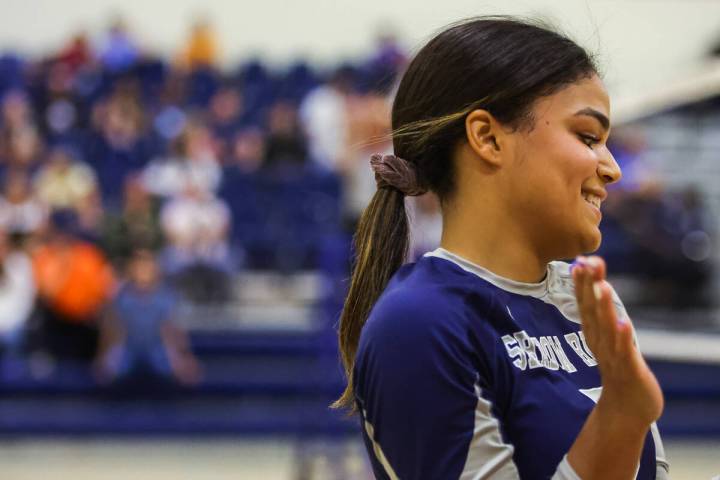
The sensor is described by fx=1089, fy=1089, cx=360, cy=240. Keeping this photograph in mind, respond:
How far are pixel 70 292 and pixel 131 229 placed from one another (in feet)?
2.40

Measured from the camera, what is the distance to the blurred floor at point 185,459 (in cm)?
A: 659

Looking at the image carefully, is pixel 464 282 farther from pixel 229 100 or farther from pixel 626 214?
pixel 229 100

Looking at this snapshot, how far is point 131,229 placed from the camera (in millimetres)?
8016

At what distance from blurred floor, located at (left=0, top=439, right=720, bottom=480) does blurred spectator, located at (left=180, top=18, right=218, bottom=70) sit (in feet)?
17.8

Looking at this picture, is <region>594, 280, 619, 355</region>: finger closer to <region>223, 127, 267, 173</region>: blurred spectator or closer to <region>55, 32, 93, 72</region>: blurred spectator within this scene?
<region>223, 127, 267, 173</region>: blurred spectator

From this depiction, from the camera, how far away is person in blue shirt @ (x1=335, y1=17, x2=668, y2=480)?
122cm

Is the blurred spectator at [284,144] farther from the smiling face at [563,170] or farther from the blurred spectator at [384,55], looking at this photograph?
the smiling face at [563,170]

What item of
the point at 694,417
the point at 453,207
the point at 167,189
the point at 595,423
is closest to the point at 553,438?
the point at 595,423

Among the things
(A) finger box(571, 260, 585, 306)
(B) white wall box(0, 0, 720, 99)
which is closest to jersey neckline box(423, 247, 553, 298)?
(A) finger box(571, 260, 585, 306)

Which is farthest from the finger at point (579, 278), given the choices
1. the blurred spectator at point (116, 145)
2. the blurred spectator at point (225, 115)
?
the blurred spectator at point (225, 115)

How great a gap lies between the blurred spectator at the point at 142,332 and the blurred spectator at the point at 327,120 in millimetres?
2825

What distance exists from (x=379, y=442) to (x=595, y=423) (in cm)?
26

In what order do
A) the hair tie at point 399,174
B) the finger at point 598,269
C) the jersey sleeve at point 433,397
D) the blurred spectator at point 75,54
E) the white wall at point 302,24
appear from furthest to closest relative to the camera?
1. the white wall at point 302,24
2. the blurred spectator at point 75,54
3. the hair tie at point 399,174
4. the jersey sleeve at point 433,397
5. the finger at point 598,269

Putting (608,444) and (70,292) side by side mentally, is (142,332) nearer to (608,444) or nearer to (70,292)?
(70,292)
